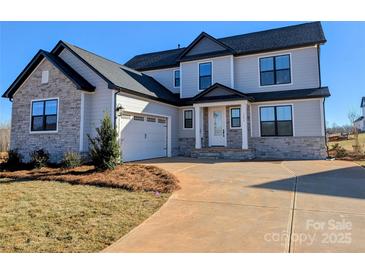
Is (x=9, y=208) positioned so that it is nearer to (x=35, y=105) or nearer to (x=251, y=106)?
(x=35, y=105)

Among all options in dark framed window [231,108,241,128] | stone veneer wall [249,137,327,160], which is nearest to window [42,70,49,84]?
dark framed window [231,108,241,128]

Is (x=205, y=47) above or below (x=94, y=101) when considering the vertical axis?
above

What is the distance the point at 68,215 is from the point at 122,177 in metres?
3.18

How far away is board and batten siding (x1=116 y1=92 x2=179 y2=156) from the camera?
12266mm

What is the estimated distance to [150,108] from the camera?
46.3ft

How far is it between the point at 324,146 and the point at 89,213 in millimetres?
13120

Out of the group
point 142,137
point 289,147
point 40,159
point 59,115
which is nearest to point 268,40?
point 289,147

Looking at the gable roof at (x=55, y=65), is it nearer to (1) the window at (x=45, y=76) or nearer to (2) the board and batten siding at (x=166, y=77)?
(1) the window at (x=45, y=76)

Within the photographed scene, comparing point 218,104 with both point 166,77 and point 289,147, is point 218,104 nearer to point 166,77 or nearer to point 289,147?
point 289,147

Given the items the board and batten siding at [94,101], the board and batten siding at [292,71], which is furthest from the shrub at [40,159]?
the board and batten siding at [292,71]

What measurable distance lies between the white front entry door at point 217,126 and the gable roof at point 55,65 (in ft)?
24.7

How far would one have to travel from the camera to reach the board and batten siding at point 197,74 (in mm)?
16062

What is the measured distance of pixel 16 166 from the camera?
11.3 meters

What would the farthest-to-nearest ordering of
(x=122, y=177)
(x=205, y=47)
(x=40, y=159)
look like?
1. (x=205, y=47)
2. (x=40, y=159)
3. (x=122, y=177)
